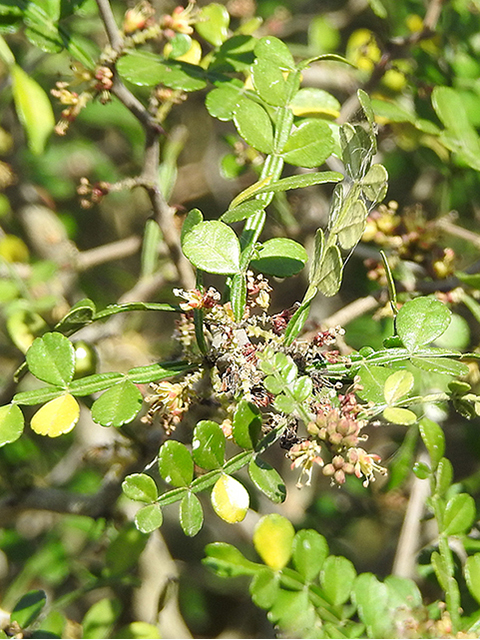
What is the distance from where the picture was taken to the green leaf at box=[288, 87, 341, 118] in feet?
3.22

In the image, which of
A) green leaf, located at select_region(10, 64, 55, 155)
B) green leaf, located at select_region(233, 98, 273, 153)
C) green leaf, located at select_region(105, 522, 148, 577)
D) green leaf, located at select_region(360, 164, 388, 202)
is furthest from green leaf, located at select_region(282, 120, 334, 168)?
green leaf, located at select_region(105, 522, 148, 577)

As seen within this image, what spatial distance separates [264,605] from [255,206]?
1.62 ft

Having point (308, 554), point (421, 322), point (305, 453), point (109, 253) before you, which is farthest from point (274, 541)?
point (109, 253)

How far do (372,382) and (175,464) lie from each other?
234 millimetres

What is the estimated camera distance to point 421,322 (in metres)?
0.79

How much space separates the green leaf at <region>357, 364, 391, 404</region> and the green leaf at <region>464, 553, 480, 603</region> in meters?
0.29

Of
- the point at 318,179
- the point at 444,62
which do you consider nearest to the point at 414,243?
the point at 444,62

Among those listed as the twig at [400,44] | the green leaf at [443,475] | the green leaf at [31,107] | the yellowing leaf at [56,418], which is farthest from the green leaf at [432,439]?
the green leaf at [31,107]

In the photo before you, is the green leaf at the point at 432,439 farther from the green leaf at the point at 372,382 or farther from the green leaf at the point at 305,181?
the green leaf at the point at 305,181

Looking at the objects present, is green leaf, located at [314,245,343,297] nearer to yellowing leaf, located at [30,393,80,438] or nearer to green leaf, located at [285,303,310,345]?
green leaf, located at [285,303,310,345]

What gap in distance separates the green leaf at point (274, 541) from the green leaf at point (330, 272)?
370mm

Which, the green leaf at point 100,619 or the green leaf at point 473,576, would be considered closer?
the green leaf at point 473,576

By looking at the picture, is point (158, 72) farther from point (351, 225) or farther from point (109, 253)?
point (109, 253)

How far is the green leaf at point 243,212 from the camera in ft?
2.40
